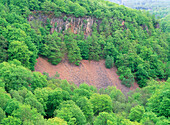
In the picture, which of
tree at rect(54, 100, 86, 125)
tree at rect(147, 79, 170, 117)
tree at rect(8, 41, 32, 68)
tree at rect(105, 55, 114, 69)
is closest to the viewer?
tree at rect(54, 100, 86, 125)

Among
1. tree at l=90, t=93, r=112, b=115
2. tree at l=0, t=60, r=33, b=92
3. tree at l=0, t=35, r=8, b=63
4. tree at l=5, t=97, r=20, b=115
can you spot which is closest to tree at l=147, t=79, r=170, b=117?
tree at l=90, t=93, r=112, b=115

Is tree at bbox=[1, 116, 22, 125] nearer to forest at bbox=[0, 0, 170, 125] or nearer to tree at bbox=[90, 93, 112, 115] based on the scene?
forest at bbox=[0, 0, 170, 125]

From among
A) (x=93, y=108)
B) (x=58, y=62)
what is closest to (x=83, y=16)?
(x=58, y=62)

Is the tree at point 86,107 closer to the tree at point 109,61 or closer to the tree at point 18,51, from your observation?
the tree at point 18,51

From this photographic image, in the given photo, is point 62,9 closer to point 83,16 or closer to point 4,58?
point 83,16

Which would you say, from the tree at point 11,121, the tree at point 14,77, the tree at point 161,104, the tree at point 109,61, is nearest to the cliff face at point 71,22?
the tree at point 109,61

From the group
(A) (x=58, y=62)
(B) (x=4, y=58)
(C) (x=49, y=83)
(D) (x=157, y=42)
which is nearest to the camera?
(C) (x=49, y=83)

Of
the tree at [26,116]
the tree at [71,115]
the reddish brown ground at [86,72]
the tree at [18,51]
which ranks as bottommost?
the reddish brown ground at [86,72]
